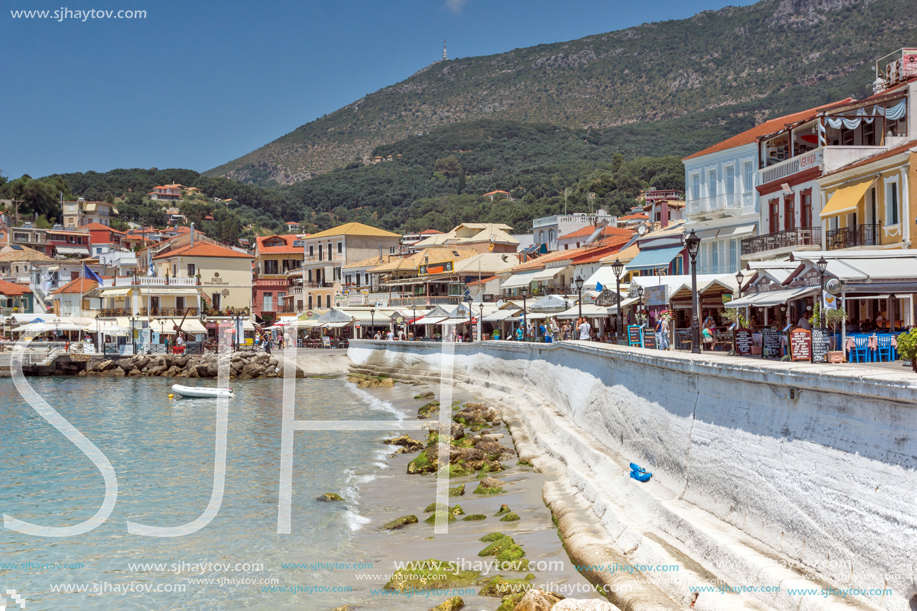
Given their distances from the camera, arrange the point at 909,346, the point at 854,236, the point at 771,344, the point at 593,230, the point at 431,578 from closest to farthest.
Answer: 1. the point at 909,346
2. the point at 431,578
3. the point at 771,344
4. the point at 854,236
5. the point at 593,230

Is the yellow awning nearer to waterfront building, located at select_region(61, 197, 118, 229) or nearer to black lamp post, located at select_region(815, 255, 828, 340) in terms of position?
black lamp post, located at select_region(815, 255, 828, 340)

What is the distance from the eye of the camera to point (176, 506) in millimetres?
17984

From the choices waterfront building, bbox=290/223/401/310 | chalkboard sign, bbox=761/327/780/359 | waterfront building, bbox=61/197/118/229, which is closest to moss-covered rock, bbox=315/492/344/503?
chalkboard sign, bbox=761/327/780/359

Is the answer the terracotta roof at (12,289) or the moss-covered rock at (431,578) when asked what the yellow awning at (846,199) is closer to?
the moss-covered rock at (431,578)

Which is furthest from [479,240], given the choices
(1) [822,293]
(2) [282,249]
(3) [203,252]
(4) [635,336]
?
(1) [822,293]

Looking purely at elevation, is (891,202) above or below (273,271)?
below

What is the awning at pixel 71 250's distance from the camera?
103062mm

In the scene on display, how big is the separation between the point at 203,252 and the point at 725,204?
175 feet

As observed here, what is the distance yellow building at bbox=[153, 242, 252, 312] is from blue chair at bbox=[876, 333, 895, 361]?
6393 cm

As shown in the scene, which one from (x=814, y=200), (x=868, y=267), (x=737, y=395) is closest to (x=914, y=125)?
(x=814, y=200)

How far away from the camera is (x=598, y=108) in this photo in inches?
7825

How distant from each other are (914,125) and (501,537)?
19.2 m

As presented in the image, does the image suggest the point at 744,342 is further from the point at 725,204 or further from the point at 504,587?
the point at 725,204

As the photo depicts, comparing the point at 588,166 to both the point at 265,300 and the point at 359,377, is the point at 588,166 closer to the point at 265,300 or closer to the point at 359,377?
the point at 265,300
